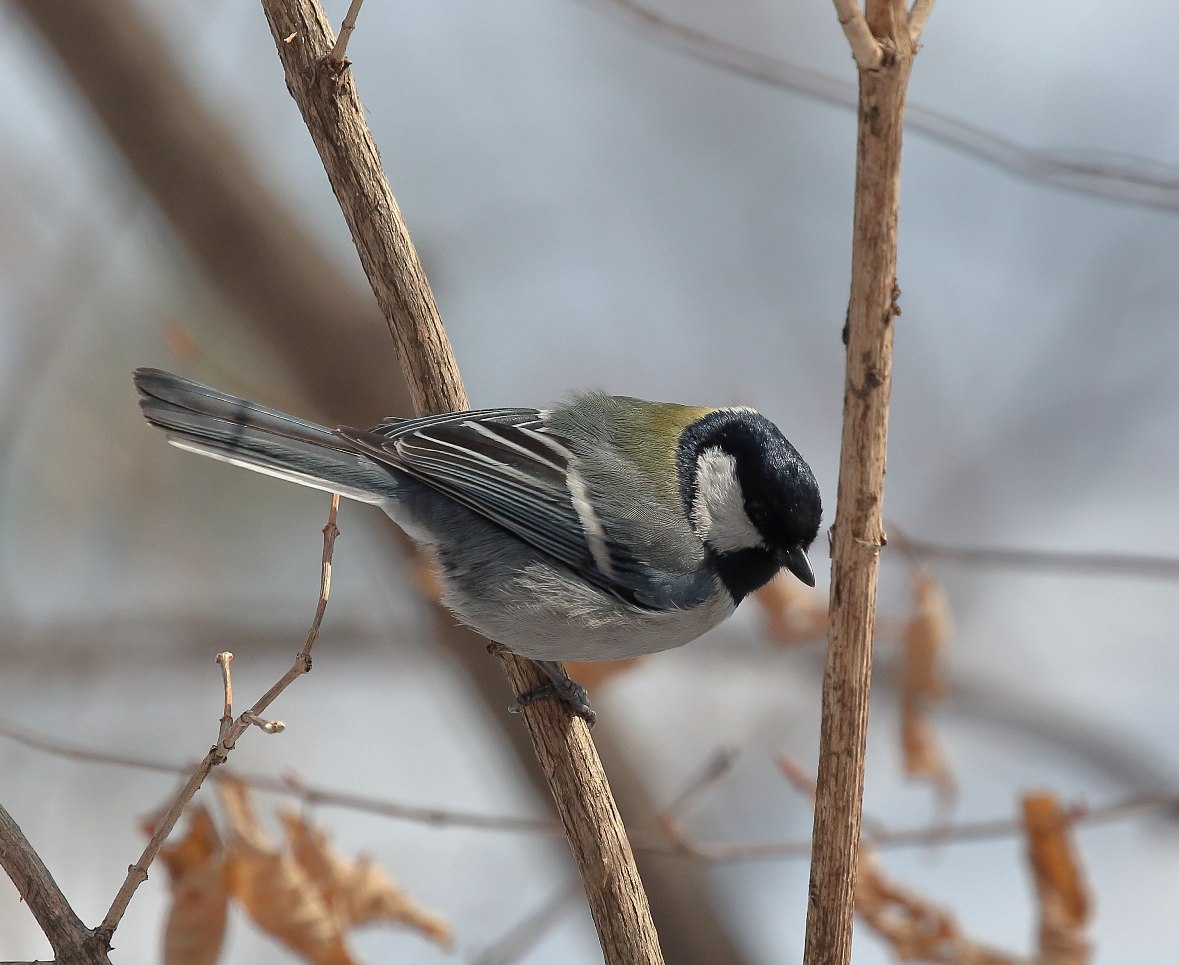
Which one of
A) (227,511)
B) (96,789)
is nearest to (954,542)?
(227,511)

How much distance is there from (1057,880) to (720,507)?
42.9 inches

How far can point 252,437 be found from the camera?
7.43 feet

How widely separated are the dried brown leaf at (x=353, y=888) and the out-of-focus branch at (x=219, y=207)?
2136mm

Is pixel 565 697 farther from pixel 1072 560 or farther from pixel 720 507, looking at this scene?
pixel 1072 560

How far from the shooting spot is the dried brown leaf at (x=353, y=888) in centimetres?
244

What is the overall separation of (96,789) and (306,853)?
269 cm

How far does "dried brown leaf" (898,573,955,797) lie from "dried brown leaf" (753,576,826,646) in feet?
0.94

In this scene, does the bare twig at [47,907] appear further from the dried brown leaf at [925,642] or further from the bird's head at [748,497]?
the dried brown leaf at [925,642]

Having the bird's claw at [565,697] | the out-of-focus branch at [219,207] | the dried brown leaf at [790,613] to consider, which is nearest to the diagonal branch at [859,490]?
the bird's claw at [565,697]

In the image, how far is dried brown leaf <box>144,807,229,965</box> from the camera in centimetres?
209

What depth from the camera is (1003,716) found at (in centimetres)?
551

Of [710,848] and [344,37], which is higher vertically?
[344,37]

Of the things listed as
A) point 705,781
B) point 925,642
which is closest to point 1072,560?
point 925,642

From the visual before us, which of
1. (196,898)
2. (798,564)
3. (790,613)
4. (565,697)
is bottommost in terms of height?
(196,898)
